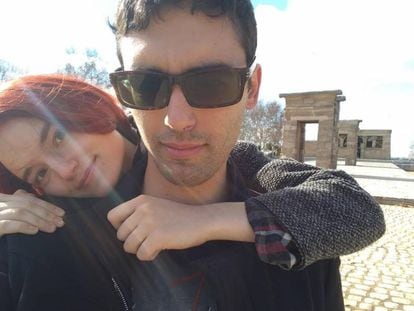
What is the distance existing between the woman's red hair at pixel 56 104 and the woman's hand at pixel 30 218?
56 cm

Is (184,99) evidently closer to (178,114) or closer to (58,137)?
(178,114)

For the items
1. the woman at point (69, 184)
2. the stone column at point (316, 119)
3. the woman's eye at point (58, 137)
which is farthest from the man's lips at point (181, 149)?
the stone column at point (316, 119)

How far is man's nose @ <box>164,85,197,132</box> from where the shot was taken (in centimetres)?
160

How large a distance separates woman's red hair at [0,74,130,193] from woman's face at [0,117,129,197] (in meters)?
0.05

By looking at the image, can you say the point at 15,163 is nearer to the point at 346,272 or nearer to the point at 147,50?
the point at 147,50

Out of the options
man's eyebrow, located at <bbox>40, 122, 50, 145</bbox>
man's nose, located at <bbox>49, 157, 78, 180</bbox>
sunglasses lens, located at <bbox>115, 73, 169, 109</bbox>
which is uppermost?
sunglasses lens, located at <bbox>115, 73, 169, 109</bbox>

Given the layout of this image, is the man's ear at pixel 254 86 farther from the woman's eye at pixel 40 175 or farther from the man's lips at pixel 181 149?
the woman's eye at pixel 40 175

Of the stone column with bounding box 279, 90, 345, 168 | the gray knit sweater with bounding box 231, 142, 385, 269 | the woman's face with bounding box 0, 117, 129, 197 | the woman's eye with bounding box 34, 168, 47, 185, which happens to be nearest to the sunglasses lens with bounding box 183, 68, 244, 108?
the gray knit sweater with bounding box 231, 142, 385, 269

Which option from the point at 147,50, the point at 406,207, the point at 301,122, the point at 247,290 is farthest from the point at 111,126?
the point at 301,122

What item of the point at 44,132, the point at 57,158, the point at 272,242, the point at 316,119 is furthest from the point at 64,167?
the point at 316,119

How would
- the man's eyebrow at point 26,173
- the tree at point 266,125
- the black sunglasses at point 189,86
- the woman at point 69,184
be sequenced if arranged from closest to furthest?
the woman at point 69,184
the black sunglasses at point 189,86
the man's eyebrow at point 26,173
the tree at point 266,125

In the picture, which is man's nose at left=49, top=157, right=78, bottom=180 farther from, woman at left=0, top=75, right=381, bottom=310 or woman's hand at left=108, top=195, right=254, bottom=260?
woman's hand at left=108, top=195, right=254, bottom=260

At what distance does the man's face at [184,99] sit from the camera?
1.60 meters

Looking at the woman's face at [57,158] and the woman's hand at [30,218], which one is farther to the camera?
A: the woman's face at [57,158]
